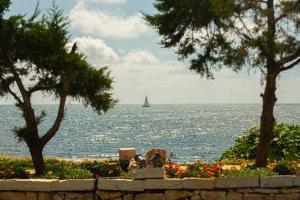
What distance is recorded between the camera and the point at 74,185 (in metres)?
12.5

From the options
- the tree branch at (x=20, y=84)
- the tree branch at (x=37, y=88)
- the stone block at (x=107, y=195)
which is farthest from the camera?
the tree branch at (x=37, y=88)

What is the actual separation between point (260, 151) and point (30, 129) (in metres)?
7.06

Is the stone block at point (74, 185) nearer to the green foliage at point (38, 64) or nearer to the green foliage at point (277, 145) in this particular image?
the green foliage at point (38, 64)

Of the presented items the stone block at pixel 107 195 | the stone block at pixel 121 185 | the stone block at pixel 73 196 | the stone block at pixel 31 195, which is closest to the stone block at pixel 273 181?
→ the stone block at pixel 121 185

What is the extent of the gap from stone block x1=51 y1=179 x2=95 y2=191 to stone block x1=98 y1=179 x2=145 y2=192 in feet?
0.86

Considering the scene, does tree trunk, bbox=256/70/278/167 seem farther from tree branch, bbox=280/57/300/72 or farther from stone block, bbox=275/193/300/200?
stone block, bbox=275/193/300/200

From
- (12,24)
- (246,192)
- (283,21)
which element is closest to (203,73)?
(283,21)

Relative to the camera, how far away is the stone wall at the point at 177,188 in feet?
40.4

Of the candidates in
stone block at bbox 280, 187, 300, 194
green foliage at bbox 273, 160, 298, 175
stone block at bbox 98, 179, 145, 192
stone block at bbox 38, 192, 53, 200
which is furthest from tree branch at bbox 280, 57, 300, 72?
stone block at bbox 38, 192, 53, 200

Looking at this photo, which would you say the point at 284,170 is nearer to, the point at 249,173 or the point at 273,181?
the point at 273,181

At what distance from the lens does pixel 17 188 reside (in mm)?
12719

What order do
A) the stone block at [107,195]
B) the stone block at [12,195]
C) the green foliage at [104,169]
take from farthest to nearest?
the green foliage at [104,169] < the stone block at [12,195] < the stone block at [107,195]

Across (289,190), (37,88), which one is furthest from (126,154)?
(289,190)

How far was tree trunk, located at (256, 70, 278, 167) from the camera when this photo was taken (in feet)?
46.2
